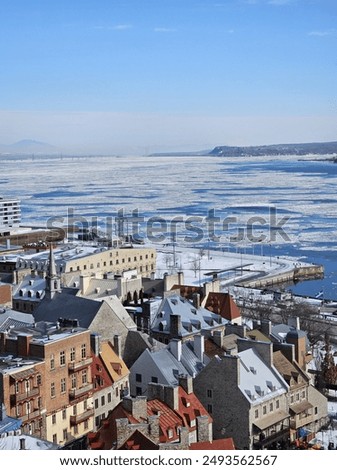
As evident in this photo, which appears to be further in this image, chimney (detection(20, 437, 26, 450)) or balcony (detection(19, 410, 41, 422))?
balcony (detection(19, 410, 41, 422))

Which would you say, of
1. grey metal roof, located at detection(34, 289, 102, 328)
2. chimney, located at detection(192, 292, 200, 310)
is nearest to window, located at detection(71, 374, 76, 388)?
grey metal roof, located at detection(34, 289, 102, 328)

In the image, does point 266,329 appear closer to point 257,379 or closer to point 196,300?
point 196,300

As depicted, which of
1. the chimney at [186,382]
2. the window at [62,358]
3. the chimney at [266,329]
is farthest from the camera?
the chimney at [266,329]

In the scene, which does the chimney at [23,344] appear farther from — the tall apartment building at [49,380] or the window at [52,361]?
the window at [52,361]

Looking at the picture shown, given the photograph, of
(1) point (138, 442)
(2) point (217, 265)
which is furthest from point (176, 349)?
(2) point (217, 265)

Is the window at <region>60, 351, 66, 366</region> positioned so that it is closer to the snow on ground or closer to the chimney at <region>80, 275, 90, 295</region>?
the chimney at <region>80, 275, 90, 295</region>

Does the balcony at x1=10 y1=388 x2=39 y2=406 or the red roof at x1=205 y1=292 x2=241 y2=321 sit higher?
the balcony at x1=10 y1=388 x2=39 y2=406

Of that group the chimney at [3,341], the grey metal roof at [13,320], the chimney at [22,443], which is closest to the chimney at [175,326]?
the grey metal roof at [13,320]

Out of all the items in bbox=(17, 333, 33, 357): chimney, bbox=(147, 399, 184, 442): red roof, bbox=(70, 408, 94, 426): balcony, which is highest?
bbox=(17, 333, 33, 357): chimney

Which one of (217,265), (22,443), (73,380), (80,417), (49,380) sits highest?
(22,443)
